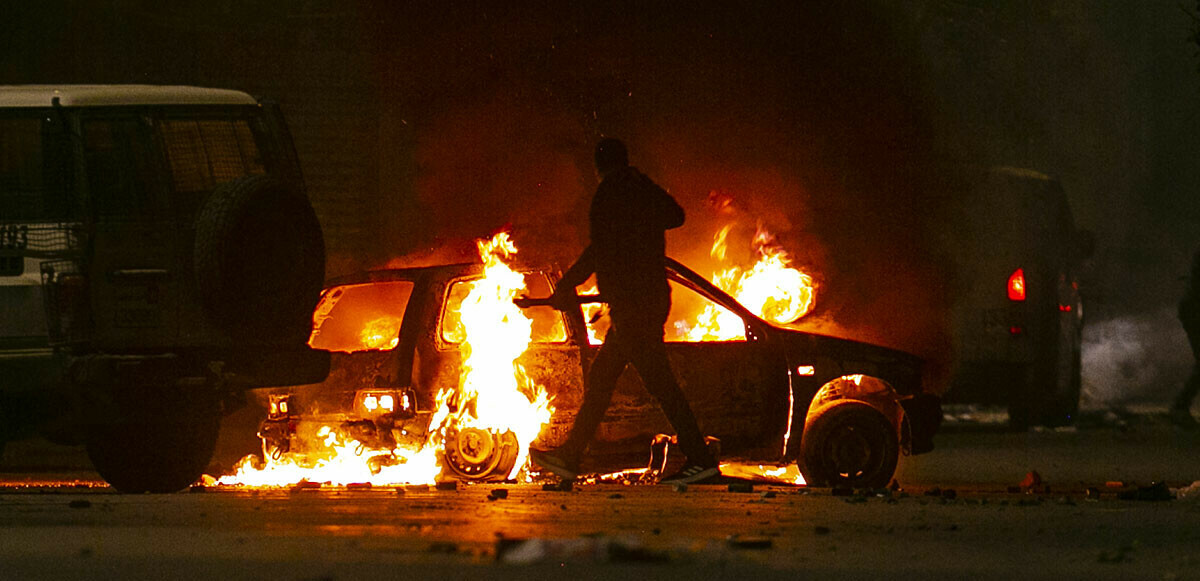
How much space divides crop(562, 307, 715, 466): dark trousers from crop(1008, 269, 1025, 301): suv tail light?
8.92m

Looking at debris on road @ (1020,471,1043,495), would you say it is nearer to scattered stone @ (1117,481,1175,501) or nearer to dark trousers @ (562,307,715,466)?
scattered stone @ (1117,481,1175,501)

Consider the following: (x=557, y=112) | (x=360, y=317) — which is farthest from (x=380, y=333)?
(x=557, y=112)

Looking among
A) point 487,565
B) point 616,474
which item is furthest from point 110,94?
point 487,565

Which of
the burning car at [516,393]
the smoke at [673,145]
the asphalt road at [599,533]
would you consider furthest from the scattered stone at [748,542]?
the smoke at [673,145]

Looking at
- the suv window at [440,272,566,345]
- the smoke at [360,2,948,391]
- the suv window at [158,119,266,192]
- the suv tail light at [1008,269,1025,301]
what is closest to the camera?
the suv window at [158,119,266,192]

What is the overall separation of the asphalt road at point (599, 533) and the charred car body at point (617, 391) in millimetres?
319

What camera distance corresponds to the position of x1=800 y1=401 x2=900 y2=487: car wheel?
41.7 ft

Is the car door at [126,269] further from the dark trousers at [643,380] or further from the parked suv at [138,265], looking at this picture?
the dark trousers at [643,380]

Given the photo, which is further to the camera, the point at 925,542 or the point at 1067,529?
the point at 1067,529

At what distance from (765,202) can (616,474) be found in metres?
9.70

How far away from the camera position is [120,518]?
10516 mm

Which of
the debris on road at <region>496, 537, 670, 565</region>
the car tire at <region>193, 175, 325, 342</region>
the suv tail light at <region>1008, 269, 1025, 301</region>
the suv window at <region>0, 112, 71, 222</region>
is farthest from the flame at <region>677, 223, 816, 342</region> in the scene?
the debris on road at <region>496, 537, 670, 565</region>

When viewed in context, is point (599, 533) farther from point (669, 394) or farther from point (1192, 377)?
point (1192, 377)

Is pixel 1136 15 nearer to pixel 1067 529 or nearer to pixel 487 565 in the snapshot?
pixel 1067 529
